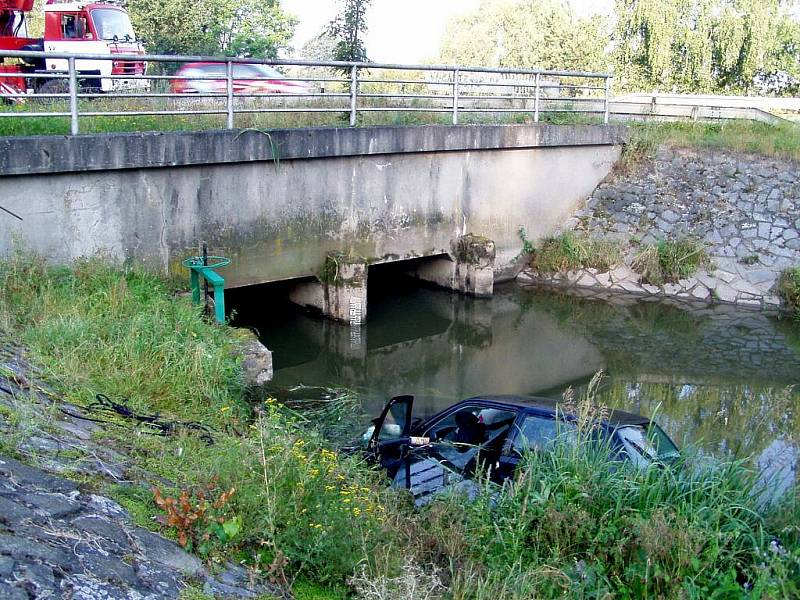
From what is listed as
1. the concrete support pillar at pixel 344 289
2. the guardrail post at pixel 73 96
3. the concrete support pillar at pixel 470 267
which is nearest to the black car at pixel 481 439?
the guardrail post at pixel 73 96

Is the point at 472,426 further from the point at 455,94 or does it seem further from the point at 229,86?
the point at 455,94

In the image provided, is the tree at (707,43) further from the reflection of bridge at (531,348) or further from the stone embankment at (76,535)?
the stone embankment at (76,535)

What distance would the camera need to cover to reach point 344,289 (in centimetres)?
1427

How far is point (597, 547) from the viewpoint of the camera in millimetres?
5156

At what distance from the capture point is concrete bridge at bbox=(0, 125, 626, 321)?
11.0 meters

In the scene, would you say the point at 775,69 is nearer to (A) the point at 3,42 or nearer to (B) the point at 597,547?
(A) the point at 3,42

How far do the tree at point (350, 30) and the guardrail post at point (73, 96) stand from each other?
9583mm

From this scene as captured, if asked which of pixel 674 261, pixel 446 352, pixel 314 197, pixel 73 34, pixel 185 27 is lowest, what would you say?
pixel 446 352

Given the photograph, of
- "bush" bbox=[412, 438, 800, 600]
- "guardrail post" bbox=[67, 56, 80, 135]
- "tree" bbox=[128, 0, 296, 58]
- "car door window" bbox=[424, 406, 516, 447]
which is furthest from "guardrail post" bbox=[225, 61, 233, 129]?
"tree" bbox=[128, 0, 296, 58]

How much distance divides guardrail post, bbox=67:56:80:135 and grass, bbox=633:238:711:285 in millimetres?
11322

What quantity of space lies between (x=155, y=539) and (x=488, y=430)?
11.0ft

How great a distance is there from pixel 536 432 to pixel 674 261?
37.8 feet

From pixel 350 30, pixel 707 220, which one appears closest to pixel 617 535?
pixel 707 220

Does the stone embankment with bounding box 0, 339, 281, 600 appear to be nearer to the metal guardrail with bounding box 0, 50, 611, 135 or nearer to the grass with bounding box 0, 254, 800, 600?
the grass with bounding box 0, 254, 800, 600
